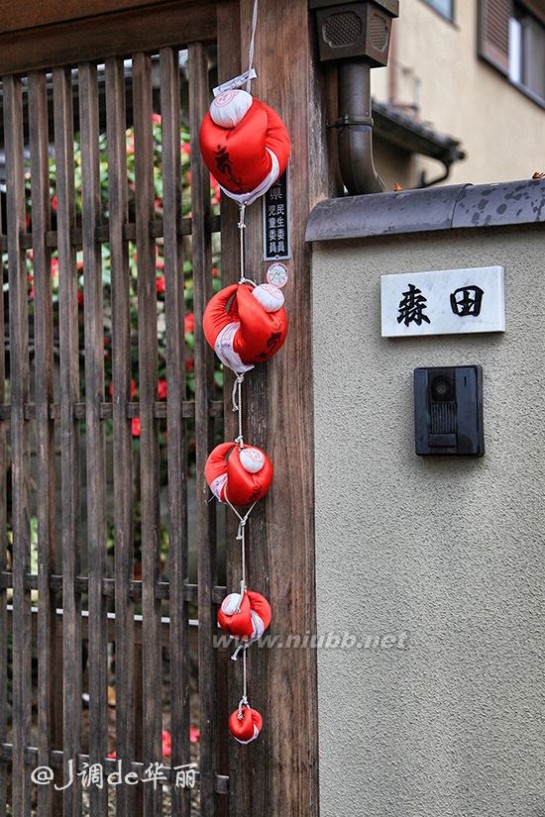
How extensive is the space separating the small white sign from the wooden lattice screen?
30.4 inches

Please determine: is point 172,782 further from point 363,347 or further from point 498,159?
point 498,159

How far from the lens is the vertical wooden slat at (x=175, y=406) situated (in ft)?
12.5

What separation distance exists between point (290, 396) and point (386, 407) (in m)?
0.36

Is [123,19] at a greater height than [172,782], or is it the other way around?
[123,19]

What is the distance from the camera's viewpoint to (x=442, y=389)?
3.30 m

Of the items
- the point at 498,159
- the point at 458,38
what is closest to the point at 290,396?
the point at 458,38

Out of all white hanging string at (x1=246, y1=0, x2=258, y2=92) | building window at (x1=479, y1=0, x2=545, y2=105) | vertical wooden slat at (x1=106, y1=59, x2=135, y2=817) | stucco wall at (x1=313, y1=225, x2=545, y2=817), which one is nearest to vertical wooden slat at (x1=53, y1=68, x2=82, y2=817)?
vertical wooden slat at (x1=106, y1=59, x2=135, y2=817)

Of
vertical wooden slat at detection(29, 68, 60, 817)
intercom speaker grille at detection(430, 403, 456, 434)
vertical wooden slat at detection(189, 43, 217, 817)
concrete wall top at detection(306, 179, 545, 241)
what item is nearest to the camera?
concrete wall top at detection(306, 179, 545, 241)

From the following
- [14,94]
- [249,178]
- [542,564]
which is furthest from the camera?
[14,94]

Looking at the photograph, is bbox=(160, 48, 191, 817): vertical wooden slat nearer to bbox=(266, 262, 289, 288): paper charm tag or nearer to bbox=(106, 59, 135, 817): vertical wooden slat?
bbox=(106, 59, 135, 817): vertical wooden slat

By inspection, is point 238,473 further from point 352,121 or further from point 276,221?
point 352,121

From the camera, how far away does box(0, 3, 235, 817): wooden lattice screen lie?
381 cm

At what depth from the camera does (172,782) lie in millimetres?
3871

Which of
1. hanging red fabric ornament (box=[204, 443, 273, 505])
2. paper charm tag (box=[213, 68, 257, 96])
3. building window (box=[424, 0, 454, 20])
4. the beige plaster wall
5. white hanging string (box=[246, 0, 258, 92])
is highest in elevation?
building window (box=[424, 0, 454, 20])
